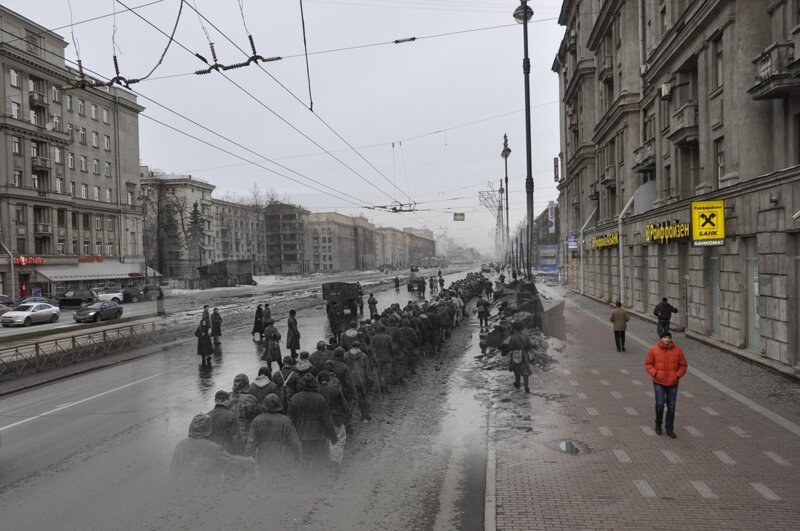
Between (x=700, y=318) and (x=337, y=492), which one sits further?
(x=700, y=318)

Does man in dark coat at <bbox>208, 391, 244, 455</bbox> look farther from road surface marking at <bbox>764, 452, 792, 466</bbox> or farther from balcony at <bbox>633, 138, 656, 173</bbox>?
balcony at <bbox>633, 138, 656, 173</bbox>

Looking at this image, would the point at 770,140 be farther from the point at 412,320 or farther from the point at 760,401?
the point at 412,320

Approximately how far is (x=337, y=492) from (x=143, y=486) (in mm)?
2446

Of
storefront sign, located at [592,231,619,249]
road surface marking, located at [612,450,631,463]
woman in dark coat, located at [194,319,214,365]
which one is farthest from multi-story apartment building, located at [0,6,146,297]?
road surface marking, located at [612,450,631,463]

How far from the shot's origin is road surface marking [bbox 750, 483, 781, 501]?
6.26 m

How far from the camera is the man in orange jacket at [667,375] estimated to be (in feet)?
28.3

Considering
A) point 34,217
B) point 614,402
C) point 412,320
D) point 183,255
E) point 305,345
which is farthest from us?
point 183,255

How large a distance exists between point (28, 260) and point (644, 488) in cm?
5166

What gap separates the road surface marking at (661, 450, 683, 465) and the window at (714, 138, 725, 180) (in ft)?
38.9

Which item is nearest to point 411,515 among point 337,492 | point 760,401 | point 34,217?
point 337,492

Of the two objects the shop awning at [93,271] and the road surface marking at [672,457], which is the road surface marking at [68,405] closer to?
the road surface marking at [672,457]

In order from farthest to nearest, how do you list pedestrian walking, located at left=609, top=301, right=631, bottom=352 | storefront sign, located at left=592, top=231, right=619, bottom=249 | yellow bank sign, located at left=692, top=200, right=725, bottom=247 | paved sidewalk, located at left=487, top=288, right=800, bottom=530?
storefront sign, located at left=592, top=231, right=619, bottom=249
pedestrian walking, located at left=609, top=301, right=631, bottom=352
yellow bank sign, located at left=692, top=200, right=725, bottom=247
paved sidewalk, located at left=487, top=288, right=800, bottom=530

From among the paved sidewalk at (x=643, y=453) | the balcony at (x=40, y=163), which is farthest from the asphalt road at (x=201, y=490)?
the balcony at (x=40, y=163)

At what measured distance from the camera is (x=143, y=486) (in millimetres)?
7156
